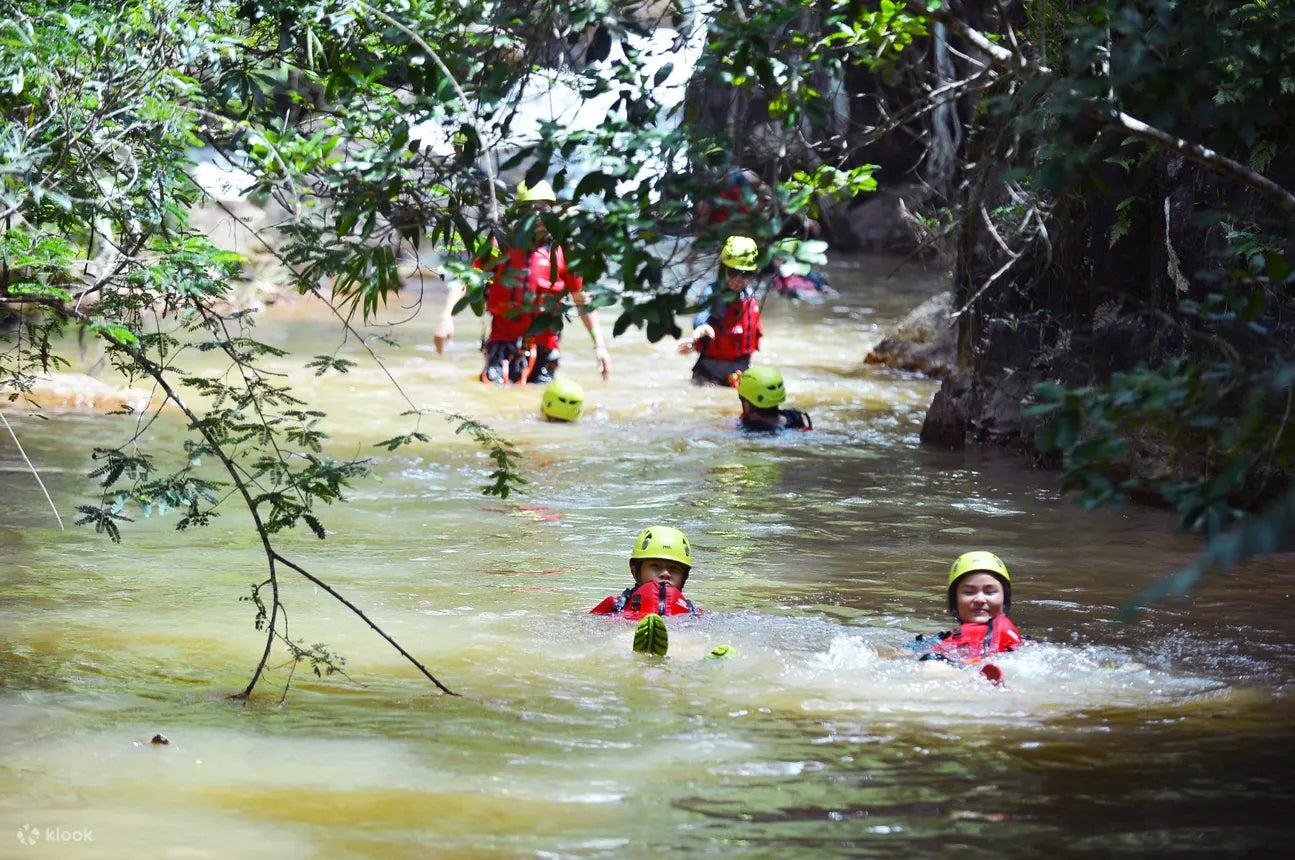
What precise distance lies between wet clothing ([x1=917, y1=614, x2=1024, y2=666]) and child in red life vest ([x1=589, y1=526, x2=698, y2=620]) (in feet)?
3.70

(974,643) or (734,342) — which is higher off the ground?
(734,342)

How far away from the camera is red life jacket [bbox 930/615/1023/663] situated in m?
6.10

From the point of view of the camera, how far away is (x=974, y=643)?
6.18 metres

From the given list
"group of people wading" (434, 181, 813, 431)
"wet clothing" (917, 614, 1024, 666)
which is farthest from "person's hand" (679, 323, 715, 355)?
"wet clothing" (917, 614, 1024, 666)

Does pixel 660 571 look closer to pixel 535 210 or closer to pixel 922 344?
pixel 535 210

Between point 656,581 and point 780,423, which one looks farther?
point 780,423

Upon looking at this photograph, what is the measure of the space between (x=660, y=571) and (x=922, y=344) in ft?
28.0

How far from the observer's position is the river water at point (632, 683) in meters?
4.31

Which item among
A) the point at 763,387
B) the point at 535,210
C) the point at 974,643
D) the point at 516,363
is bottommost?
the point at 974,643

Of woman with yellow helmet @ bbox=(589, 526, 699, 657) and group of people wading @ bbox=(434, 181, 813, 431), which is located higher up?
group of people wading @ bbox=(434, 181, 813, 431)

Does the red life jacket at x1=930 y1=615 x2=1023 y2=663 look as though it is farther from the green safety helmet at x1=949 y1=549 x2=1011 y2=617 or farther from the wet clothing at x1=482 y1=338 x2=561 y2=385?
the wet clothing at x1=482 y1=338 x2=561 y2=385

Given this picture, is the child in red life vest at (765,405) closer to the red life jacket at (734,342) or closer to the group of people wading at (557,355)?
the group of people wading at (557,355)

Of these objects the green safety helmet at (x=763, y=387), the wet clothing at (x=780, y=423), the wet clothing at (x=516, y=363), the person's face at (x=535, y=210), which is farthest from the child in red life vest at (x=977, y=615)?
the wet clothing at (x=516, y=363)
